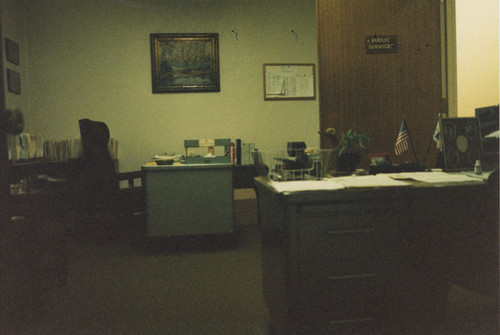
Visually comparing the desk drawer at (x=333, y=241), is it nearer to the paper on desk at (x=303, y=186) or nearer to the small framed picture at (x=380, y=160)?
the paper on desk at (x=303, y=186)

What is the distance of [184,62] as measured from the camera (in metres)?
4.27

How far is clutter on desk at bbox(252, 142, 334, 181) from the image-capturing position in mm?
1532

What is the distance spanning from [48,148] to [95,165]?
1119 mm

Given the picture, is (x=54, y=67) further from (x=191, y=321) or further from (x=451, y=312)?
(x=451, y=312)

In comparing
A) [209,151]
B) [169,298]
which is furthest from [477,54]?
[169,298]

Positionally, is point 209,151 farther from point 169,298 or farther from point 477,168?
point 477,168

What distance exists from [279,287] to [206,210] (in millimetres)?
1771

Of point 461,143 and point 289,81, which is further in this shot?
point 289,81

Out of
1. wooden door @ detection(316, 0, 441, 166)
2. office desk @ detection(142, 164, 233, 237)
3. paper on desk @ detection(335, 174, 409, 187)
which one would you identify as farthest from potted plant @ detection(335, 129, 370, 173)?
office desk @ detection(142, 164, 233, 237)

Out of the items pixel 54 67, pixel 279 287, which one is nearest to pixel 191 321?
pixel 279 287

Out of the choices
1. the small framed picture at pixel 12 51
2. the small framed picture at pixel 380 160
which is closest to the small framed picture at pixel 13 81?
the small framed picture at pixel 12 51

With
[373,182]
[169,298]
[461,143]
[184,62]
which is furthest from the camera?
[184,62]

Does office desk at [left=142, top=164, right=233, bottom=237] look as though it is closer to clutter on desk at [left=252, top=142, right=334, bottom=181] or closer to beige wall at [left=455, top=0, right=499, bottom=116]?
clutter on desk at [left=252, top=142, right=334, bottom=181]

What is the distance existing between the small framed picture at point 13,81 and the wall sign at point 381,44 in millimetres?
3563
